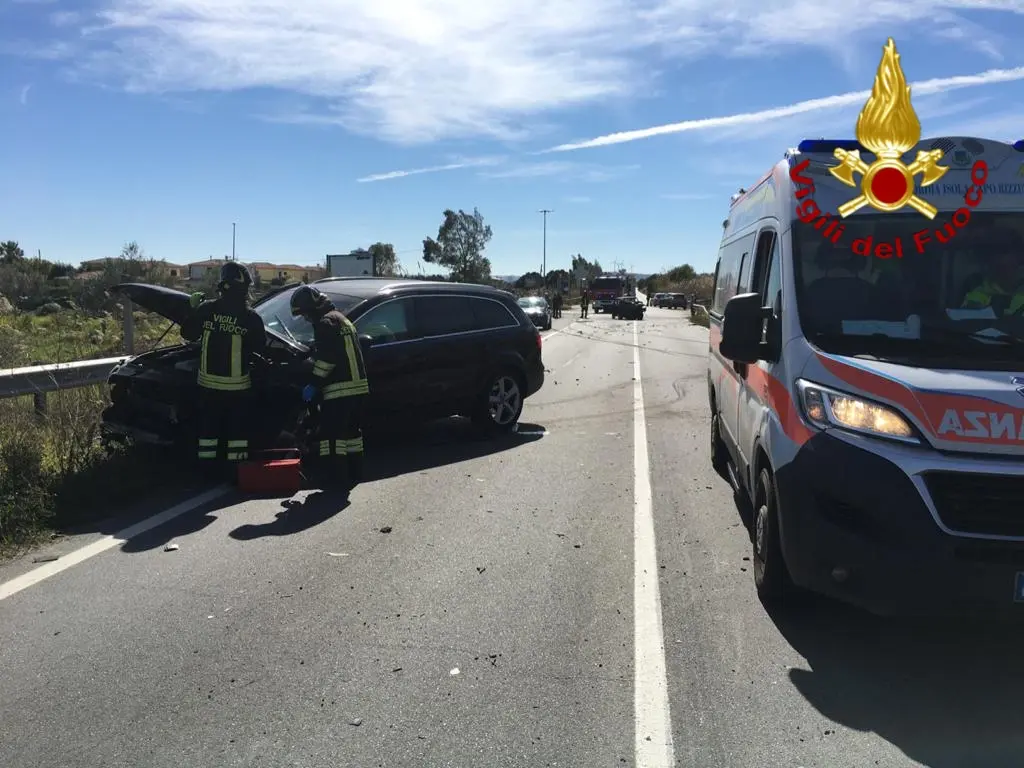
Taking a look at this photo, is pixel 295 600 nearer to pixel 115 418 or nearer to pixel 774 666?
pixel 774 666

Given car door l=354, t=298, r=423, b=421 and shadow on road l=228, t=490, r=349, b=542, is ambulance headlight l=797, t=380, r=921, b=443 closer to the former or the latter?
shadow on road l=228, t=490, r=349, b=542

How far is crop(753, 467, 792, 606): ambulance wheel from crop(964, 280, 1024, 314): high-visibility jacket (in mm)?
1377

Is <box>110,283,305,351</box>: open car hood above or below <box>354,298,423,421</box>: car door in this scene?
above

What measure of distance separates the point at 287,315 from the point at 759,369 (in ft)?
17.5

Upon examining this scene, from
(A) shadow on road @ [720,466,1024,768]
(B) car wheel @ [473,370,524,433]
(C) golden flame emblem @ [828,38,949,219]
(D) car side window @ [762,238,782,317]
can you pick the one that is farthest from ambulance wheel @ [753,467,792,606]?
(B) car wheel @ [473,370,524,433]

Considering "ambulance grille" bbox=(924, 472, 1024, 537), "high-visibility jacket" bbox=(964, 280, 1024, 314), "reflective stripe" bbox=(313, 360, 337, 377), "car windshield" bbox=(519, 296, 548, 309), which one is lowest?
"ambulance grille" bbox=(924, 472, 1024, 537)

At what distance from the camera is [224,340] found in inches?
284

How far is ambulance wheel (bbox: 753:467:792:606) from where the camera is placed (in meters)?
4.48

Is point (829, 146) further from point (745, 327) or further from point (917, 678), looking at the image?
point (917, 678)

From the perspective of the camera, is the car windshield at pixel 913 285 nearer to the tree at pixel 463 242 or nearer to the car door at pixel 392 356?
the car door at pixel 392 356

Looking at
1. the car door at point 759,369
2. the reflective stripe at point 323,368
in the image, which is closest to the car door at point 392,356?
the reflective stripe at point 323,368

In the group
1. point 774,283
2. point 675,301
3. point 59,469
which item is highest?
point 675,301

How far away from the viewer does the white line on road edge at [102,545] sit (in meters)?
5.07

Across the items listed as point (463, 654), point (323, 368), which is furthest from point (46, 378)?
point (463, 654)
